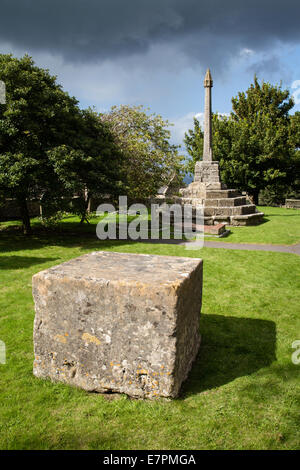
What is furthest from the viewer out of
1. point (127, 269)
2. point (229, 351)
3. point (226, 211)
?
point (226, 211)

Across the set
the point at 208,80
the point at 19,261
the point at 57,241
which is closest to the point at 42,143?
the point at 57,241

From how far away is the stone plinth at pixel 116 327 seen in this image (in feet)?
9.37

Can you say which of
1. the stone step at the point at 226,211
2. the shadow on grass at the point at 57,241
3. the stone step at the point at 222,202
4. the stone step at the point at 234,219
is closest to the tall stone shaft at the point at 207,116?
the stone step at the point at 222,202

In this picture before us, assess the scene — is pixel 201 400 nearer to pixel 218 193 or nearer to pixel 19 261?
pixel 19 261

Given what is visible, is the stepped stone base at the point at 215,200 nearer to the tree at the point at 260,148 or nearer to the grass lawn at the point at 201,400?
the tree at the point at 260,148

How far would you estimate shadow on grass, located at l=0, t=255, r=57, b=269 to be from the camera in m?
8.02

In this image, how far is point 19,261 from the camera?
28.1 ft

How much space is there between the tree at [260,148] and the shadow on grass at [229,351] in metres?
22.2

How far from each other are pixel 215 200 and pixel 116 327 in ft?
48.3

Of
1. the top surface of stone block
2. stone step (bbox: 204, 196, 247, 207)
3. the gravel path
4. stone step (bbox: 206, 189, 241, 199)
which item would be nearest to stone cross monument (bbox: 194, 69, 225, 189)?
stone step (bbox: 206, 189, 241, 199)

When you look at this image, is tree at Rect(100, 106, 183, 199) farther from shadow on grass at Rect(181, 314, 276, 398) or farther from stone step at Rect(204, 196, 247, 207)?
shadow on grass at Rect(181, 314, 276, 398)

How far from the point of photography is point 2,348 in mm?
4008

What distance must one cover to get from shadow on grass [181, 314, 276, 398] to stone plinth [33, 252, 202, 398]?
0.89 feet

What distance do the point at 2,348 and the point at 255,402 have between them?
3046mm
